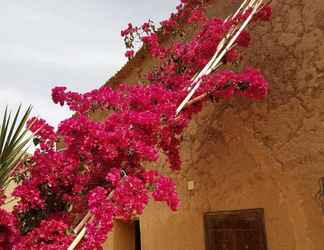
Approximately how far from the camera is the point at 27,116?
139 inches

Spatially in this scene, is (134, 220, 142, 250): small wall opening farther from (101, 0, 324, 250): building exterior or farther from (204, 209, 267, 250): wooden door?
(204, 209, 267, 250): wooden door

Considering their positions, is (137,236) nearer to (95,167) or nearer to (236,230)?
(236,230)

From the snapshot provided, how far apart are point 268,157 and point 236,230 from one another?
2.84ft

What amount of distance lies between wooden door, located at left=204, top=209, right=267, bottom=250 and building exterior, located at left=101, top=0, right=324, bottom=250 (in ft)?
0.03

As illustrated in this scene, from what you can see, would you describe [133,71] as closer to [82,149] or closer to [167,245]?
[167,245]

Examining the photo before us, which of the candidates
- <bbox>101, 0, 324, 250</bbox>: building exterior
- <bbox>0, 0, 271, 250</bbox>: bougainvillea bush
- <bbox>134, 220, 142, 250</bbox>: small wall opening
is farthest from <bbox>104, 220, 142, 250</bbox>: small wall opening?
<bbox>0, 0, 271, 250</bbox>: bougainvillea bush

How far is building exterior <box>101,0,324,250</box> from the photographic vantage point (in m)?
3.65

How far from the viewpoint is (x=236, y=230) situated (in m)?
4.13

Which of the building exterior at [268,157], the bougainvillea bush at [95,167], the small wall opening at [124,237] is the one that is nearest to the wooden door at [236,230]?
the building exterior at [268,157]

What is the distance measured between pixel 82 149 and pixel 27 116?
2.97 ft

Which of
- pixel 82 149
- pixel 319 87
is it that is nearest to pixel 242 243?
pixel 319 87

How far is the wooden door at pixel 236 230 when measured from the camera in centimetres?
392

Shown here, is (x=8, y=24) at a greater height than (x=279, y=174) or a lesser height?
greater

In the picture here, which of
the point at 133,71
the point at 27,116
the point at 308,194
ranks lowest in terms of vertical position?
the point at 308,194
